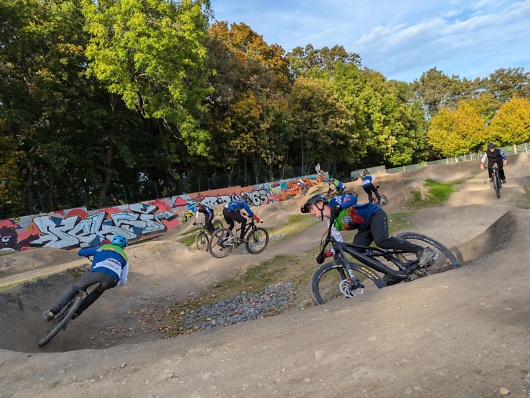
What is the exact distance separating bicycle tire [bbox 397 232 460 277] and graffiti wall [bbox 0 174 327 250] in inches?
767

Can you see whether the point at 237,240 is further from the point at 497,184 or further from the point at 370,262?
the point at 497,184

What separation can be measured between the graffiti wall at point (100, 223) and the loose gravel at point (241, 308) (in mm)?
14995

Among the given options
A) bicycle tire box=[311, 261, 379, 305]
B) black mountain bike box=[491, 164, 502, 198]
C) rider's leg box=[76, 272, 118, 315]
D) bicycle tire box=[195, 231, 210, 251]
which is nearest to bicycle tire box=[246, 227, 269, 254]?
bicycle tire box=[195, 231, 210, 251]

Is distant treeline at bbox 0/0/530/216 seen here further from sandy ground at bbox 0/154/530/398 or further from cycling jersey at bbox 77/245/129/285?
sandy ground at bbox 0/154/530/398

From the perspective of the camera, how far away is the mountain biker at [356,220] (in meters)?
5.54

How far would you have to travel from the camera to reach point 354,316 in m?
3.94

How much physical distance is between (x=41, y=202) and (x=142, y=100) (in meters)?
8.73

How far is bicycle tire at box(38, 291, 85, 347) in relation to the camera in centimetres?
611

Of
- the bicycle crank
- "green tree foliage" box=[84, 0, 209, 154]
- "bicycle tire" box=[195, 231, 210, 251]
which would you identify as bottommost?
"bicycle tire" box=[195, 231, 210, 251]

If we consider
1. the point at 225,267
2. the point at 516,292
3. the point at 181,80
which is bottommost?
the point at 225,267

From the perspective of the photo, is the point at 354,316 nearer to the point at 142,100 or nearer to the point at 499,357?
the point at 499,357

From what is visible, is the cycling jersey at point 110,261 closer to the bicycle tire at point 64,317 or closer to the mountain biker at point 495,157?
the bicycle tire at point 64,317

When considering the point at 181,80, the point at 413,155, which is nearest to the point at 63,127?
the point at 181,80

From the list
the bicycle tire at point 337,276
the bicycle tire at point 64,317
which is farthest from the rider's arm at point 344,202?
the bicycle tire at point 64,317
